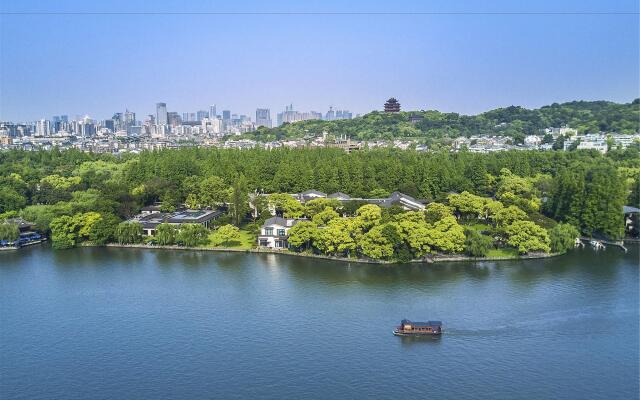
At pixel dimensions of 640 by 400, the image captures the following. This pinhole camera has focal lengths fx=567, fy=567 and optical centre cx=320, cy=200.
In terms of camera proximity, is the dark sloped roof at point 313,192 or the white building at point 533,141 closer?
the dark sloped roof at point 313,192

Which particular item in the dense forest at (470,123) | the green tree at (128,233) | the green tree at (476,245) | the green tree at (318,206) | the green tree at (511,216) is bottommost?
the green tree at (476,245)

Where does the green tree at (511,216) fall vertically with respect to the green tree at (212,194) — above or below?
below

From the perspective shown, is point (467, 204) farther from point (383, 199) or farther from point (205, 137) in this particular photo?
point (205, 137)

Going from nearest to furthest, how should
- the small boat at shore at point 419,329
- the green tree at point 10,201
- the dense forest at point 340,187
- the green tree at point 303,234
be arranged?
the small boat at shore at point 419,329 < the green tree at point 303,234 < the dense forest at point 340,187 < the green tree at point 10,201

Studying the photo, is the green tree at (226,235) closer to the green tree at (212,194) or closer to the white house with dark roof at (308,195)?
the green tree at (212,194)

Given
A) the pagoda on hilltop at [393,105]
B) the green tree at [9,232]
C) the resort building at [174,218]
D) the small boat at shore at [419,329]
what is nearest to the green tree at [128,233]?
the resort building at [174,218]

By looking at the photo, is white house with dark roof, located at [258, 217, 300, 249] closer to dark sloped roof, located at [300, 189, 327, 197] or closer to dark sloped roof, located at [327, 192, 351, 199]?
dark sloped roof, located at [327, 192, 351, 199]

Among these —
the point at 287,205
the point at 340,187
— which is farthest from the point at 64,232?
the point at 340,187

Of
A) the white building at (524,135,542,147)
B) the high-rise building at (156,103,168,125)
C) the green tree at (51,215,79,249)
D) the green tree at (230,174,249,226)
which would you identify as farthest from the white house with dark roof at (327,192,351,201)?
the high-rise building at (156,103,168,125)
